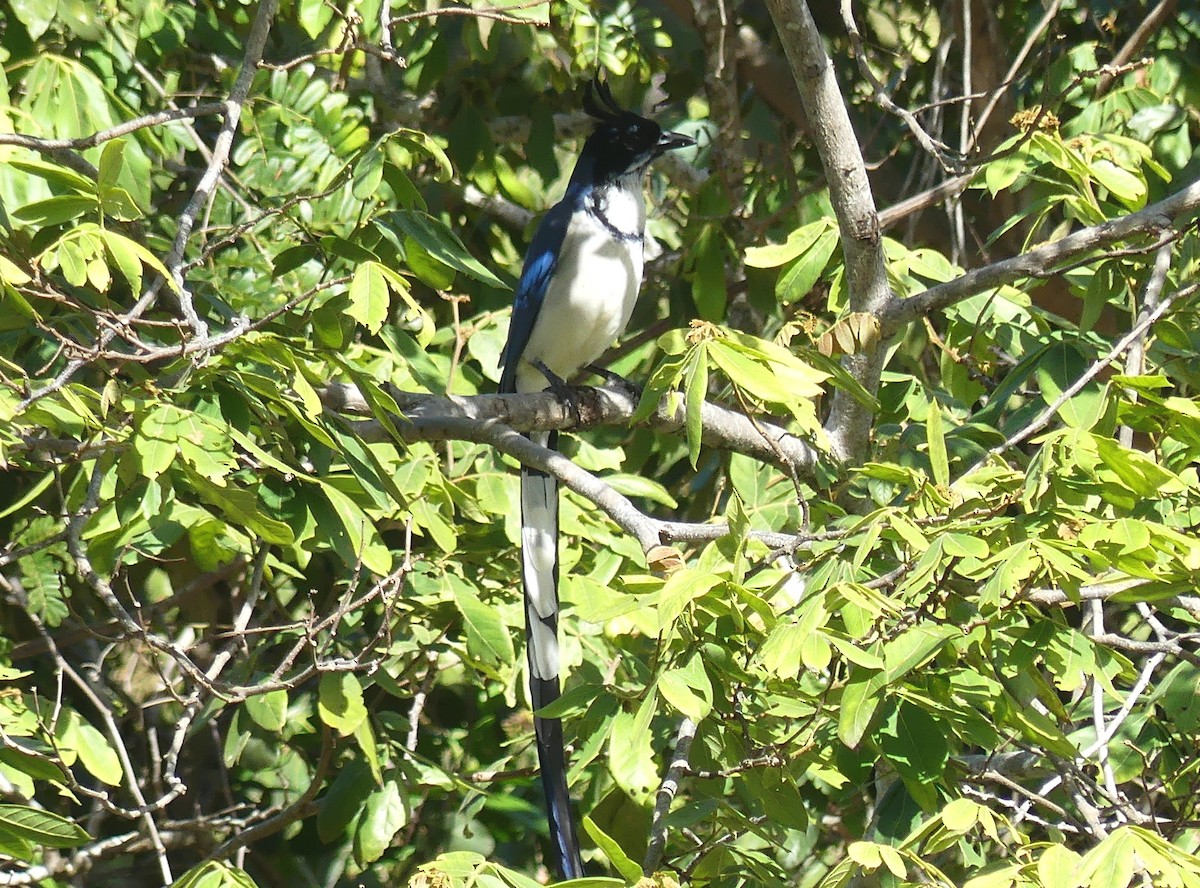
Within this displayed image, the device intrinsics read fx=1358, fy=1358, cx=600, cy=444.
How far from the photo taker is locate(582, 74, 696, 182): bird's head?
13.2 feet

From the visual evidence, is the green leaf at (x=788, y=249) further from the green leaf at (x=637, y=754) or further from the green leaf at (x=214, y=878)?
the green leaf at (x=214, y=878)

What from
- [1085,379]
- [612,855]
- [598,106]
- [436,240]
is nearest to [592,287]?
[598,106]

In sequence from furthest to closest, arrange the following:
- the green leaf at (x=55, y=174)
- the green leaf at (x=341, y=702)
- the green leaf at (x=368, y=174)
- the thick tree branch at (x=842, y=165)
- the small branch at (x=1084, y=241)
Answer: the green leaf at (x=341, y=702)
the thick tree branch at (x=842, y=165)
the small branch at (x=1084, y=241)
the green leaf at (x=368, y=174)
the green leaf at (x=55, y=174)

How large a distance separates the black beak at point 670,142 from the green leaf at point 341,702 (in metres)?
1.87

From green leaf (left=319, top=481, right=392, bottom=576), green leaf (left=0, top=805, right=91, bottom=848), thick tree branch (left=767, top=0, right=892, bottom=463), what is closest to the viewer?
green leaf (left=0, top=805, right=91, bottom=848)

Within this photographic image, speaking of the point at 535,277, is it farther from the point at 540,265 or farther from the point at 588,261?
the point at 588,261

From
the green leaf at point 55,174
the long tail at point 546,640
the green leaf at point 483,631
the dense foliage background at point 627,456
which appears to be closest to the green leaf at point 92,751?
the dense foliage background at point 627,456

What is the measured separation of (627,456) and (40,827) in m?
2.19

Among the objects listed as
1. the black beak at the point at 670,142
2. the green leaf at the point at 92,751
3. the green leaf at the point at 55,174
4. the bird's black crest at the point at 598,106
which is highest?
the green leaf at the point at 55,174

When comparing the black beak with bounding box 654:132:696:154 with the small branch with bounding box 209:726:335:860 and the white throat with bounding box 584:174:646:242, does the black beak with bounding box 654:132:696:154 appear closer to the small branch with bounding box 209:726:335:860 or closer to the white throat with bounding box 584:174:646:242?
the white throat with bounding box 584:174:646:242

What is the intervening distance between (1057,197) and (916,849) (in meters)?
1.35

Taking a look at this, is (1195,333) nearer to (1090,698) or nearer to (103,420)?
(1090,698)

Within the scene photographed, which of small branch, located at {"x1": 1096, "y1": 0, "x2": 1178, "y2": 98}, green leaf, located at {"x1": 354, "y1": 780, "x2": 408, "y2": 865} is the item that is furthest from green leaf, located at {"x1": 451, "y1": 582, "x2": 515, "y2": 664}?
small branch, located at {"x1": 1096, "y1": 0, "x2": 1178, "y2": 98}

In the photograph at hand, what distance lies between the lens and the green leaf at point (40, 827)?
2.12 m
